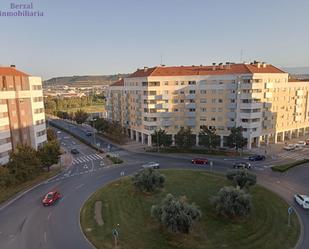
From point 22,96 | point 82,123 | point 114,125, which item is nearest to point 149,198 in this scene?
point 22,96

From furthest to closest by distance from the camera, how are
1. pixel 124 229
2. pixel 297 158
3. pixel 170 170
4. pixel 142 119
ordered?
1. pixel 142 119
2. pixel 297 158
3. pixel 170 170
4. pixel 124 229

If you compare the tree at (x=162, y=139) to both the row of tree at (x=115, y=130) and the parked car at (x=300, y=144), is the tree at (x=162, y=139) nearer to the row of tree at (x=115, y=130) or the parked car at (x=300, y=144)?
the row of tree at (x=115, y=130)

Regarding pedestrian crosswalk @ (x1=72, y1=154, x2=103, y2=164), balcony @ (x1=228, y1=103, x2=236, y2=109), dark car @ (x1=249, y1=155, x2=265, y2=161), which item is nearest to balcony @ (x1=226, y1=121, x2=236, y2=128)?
balcony @ (x1=228, y1=103, x2=236, y2=109)

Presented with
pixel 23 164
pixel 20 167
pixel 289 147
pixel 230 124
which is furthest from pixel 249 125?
pixel 20 167

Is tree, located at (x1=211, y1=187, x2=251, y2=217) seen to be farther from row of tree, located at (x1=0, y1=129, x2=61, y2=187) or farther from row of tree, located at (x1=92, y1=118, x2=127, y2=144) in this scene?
row of tree, located at (x1=92, y1=118, x2=127, y2=144)

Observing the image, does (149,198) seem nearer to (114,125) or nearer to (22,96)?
(22,96)

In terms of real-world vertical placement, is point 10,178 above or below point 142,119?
below
